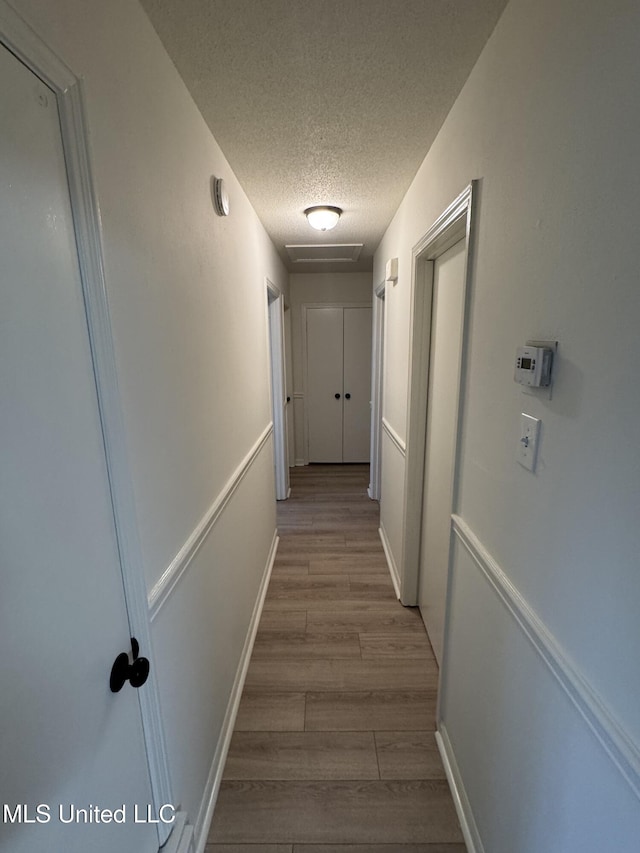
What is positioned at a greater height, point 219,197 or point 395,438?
point 219,197

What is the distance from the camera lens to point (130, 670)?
761 mm

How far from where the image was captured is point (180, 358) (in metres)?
1.10

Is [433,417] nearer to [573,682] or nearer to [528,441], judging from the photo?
[528,441]

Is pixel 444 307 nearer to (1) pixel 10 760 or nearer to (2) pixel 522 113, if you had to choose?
(2) pixel 522 113

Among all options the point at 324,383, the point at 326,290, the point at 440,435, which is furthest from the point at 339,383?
the point at 440,435

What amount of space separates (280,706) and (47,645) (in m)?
1.45

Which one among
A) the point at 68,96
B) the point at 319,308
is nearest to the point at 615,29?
the point at 68,96

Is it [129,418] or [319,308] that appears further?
[319,308]

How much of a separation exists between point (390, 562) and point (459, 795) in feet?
4.72

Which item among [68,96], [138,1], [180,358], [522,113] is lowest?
[180,358]

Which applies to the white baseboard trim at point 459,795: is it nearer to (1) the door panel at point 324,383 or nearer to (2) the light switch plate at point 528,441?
(2) the light switch plate at point 528,441

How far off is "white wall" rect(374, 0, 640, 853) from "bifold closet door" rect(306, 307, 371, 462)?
134 inches

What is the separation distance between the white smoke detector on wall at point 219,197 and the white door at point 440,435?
98 centimetres

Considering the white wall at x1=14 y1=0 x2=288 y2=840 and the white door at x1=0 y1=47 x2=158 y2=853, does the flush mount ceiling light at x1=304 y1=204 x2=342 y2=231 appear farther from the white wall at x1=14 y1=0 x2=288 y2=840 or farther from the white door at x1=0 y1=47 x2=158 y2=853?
the white door at x1=0 y1=47 x2=158 y2=853
